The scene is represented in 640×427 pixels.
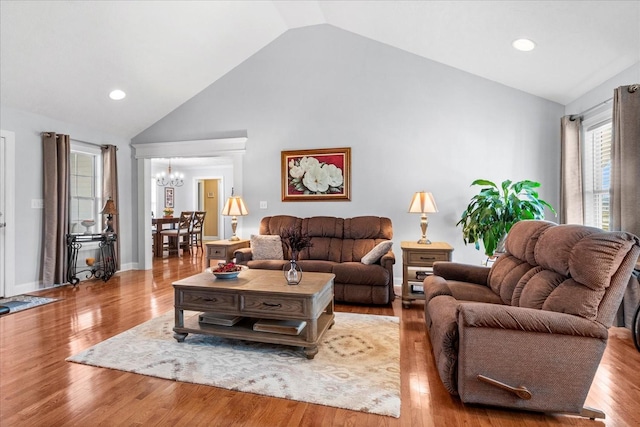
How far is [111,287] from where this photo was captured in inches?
185

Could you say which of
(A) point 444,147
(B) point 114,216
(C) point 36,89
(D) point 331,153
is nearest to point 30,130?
(C) point 36,89

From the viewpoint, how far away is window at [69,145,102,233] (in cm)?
512

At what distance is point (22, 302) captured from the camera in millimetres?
3873

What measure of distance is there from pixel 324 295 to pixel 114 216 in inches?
168

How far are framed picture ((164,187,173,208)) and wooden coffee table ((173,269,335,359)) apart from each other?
27.3ft

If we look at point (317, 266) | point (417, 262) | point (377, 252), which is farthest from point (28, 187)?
point (417, 262)

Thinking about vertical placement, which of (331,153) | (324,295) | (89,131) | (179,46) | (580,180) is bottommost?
(324,295)

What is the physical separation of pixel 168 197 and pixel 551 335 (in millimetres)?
10436

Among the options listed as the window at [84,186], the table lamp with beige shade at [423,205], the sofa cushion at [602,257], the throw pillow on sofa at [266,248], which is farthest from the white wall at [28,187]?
the sofa cushion at [602,257]

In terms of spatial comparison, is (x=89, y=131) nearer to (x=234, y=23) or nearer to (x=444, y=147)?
(x=234, y=23)

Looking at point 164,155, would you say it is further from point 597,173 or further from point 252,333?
point 597,173

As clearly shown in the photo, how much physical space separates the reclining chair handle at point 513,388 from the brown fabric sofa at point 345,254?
197 cm

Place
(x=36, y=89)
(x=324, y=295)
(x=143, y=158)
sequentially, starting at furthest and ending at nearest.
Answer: (x=143, y=158)
(x=36, y=89)
(x=324, y=295)

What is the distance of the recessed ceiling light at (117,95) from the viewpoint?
471cm
